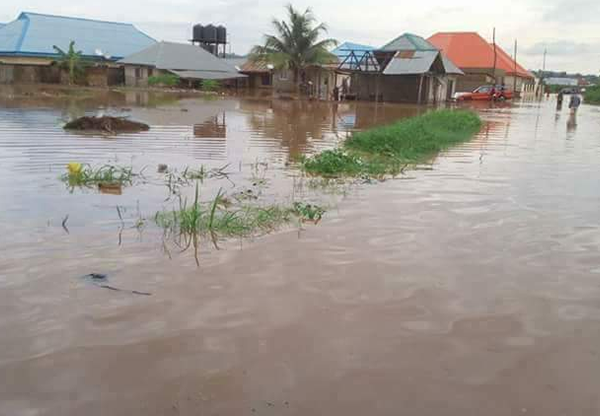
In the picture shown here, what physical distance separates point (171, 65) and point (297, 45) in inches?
424

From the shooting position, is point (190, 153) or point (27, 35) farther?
point (27, 35)

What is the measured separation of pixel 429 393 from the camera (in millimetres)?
3402

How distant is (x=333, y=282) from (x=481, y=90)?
144 feet

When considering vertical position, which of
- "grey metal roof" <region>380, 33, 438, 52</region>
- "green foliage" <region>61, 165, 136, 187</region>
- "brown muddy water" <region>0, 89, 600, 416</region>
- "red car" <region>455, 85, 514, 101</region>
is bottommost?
"brown muddy water" <region>0, 89, 600, 416</region>

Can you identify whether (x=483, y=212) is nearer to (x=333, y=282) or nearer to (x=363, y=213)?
(x=363, y=213)

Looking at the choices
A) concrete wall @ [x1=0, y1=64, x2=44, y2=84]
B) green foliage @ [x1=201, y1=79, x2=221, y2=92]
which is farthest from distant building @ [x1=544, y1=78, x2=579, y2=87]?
concrete wall @ [x1=0, y1=64, x2=44, y2=84]

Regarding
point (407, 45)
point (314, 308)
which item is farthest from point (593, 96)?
point (314, 308)

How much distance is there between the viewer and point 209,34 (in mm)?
59625

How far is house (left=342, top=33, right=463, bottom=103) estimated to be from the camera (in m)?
36.5

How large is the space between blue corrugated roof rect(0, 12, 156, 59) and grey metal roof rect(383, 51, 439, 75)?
24.3 meters

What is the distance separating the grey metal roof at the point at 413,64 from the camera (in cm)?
3550

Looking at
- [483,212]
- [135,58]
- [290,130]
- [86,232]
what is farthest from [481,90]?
[86,232]

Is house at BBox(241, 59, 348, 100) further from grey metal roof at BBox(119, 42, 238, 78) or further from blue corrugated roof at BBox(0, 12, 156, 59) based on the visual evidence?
blue corrugated roof at BBox(0, 12, 156, 59)

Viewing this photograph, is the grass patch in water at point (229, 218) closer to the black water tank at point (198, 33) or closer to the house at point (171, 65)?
the house at point (171, 65)
